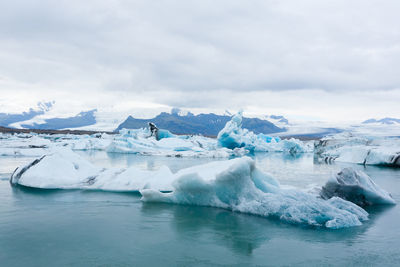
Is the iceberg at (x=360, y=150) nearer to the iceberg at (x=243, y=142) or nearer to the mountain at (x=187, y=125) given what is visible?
the iceberg at (x=243, y=142)

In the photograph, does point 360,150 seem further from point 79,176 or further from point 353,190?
point 79,176

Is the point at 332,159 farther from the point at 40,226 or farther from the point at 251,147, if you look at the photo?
the point at 40,226

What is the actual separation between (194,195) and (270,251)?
2.38m

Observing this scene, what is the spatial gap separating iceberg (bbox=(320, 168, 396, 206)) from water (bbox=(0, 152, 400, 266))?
0.41 metres

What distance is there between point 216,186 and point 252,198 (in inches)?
25.0

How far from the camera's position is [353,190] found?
252 inches

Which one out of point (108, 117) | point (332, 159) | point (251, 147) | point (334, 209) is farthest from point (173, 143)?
point (108, 117)

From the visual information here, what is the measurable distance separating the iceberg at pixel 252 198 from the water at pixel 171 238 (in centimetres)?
19

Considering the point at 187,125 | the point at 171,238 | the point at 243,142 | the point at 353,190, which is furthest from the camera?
the point at 187,125

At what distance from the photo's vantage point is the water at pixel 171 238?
141 inches

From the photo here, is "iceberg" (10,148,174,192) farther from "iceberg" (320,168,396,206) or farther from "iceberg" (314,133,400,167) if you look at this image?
"iceberg" (314,133,400,167)

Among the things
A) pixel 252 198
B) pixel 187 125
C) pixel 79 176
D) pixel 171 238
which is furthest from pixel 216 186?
pixel 187 125

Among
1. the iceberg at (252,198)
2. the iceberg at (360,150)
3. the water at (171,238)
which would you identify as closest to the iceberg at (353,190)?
the water at (171,238)

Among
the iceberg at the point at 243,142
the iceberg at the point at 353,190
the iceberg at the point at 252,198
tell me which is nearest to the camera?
the iceberg at the point at 252,198
